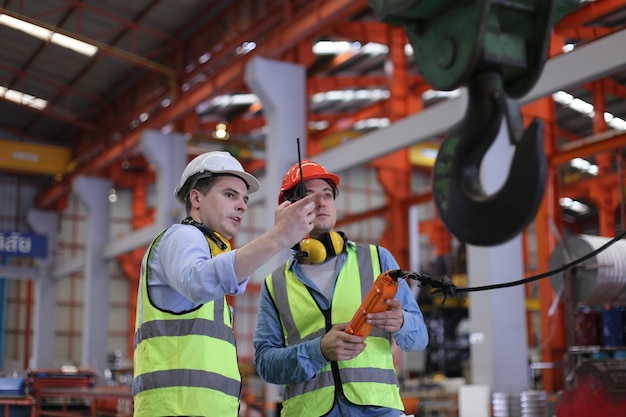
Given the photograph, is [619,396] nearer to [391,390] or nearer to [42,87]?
[391,390]

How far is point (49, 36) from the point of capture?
14617mm

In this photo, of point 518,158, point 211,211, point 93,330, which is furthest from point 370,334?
point 93,330

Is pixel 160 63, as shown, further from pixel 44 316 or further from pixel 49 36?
pixel 44 316

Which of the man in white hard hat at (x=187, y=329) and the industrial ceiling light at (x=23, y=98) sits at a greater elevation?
the industrial ceiling light at (x=23, y=98)

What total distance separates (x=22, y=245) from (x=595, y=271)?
49.9ft

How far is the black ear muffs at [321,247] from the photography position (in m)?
3.34

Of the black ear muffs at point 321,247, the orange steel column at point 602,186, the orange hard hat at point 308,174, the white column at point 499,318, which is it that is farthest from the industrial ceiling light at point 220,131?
the black ear muffs at point 321,247

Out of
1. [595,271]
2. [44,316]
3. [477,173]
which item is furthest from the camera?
[44,316]

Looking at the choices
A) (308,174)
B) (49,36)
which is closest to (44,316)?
(49,36)

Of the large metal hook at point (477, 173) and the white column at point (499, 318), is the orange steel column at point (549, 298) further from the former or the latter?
the large metal hook at point (477, 173)

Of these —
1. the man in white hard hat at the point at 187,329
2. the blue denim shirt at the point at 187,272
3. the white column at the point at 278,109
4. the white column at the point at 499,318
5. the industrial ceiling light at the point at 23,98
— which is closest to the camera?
the blue denim shirt at the point at 187,272

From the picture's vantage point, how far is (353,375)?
10.5 feet

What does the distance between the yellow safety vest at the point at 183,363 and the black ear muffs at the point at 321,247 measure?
616 mm

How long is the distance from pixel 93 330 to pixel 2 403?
15.8 m
